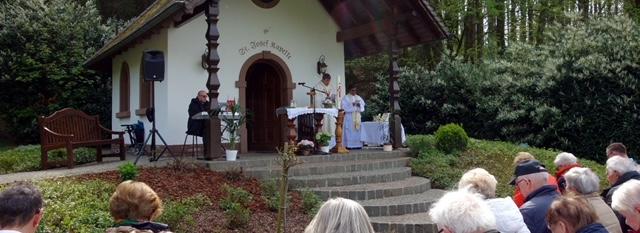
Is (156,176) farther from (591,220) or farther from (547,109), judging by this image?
(547,109)

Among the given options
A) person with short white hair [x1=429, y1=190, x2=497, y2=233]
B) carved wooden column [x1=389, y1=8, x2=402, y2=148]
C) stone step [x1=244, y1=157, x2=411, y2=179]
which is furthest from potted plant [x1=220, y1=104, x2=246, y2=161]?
person with short white hair [x1=429, y1=190, x2=497, y2=233]

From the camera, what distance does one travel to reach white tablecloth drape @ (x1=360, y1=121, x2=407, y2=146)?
13796 millimetres

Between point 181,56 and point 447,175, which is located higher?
point 181,56

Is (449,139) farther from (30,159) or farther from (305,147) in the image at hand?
(30,159)

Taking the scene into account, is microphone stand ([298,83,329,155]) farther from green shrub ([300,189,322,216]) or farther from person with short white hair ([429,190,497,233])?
person with short white hair ([429,190,497,233])

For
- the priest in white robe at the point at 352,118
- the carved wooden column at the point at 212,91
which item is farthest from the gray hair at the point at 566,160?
the priest in white robe at the point at 352,118

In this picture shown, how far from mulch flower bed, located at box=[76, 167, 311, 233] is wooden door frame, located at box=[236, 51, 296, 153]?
372cm

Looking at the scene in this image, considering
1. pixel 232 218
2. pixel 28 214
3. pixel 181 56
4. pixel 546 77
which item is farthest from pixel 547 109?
pixel 28 214

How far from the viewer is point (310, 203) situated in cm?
881

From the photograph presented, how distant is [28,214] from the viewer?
3045 millimetres

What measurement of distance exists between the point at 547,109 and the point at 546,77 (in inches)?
35.7

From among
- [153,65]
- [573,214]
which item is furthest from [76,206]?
[573,214]

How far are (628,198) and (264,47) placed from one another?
1092 cm

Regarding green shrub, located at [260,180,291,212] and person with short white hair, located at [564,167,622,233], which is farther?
green shrub, located at [260,180,291,212]
